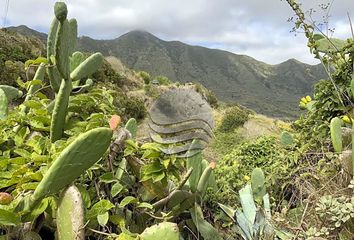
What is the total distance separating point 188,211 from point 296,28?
1.48m

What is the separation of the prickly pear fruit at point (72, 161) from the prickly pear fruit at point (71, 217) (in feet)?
0.21

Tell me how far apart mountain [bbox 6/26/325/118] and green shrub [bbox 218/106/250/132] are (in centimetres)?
10581

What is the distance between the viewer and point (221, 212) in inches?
113

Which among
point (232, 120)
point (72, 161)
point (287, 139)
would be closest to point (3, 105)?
point (72, 161)

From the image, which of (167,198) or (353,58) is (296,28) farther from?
(167,198)

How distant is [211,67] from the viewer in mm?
175000

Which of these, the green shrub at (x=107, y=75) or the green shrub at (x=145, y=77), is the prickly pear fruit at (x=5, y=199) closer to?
the green shrub at (x=107, y=75)

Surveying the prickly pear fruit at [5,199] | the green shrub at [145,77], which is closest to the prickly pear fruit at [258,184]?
the prickly pear fruit at [5,199]

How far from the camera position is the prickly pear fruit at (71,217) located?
6.31 feet

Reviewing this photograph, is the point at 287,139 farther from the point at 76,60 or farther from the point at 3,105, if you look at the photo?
the point at 3,105

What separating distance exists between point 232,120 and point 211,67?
528 ft

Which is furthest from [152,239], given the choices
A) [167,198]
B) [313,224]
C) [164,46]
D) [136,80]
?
[164,46]

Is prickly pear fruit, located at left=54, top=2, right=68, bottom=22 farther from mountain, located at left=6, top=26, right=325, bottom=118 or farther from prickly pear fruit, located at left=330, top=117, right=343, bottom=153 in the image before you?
mountain, located at left=6, top=26, right=325, bottom=118

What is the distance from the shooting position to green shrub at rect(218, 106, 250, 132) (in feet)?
50.2
